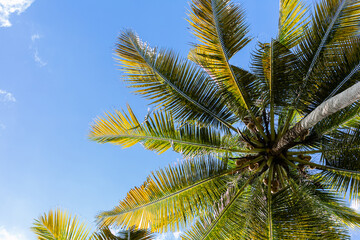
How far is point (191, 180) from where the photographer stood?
6117 millimetres

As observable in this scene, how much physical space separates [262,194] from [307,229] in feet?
2.87

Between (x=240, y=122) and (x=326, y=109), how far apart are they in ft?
8.38

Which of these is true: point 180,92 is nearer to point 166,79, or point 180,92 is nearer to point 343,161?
point 166,79

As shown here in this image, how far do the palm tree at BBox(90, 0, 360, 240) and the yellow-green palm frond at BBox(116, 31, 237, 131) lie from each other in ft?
0.06

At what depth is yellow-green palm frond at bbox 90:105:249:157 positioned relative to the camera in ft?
21.1

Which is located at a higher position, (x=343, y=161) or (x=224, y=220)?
(x=343, y=161)

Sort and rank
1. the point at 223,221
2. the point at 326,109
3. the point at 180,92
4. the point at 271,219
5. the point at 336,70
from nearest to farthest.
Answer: the point at 326,109, the point at 271,219, the point at 223,221, the point at 336,70, the point at 180,92

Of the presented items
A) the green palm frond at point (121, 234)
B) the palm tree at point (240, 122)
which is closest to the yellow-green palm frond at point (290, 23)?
the palm tree at point (240, 122)

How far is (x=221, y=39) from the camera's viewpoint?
605 centimetres

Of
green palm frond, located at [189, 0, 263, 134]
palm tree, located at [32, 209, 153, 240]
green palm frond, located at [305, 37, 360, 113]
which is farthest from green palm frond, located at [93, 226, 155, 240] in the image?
green palm frond, located at [305, 37, 360, 113]

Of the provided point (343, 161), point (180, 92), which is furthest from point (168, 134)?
point (343, 161)

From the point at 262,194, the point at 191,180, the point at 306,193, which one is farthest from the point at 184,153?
the point at 306,193

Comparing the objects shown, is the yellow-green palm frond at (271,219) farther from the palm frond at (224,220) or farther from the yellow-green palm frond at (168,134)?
the yellow-green palm frond at (168,134)

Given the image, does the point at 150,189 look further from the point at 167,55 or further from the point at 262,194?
the point at 167,55
